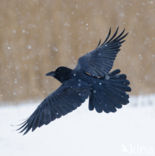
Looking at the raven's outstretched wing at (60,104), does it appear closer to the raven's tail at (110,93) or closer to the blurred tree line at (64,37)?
the raven's tail at (110,93)

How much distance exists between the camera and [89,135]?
251 inches

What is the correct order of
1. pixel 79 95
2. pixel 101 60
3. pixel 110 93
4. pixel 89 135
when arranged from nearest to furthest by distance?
1. pixel 79 95
2. pixel 110 93
3. pixel 101 60
4. pixel 89 135

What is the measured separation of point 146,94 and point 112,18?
5.07 feet

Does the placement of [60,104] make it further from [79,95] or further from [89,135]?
[89,135]

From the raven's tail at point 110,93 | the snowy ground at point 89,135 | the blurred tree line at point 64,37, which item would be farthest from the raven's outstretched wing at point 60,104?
the blurred tree line at point 64,37

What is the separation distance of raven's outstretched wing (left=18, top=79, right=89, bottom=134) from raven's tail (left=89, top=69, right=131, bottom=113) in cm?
17

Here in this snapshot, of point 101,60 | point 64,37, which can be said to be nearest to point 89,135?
point 101,60

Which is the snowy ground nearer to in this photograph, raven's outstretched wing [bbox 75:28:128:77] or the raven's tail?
the raven's tail

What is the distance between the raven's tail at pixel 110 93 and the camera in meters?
→ 4.86

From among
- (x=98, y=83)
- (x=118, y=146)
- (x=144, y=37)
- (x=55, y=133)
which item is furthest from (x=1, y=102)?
(x=98, y=83)

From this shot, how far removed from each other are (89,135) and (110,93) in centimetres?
158

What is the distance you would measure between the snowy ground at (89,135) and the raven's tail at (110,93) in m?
0.75

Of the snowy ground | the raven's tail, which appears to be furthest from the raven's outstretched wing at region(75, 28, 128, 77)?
the snowy ground

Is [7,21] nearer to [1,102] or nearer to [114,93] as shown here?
[1,102]
